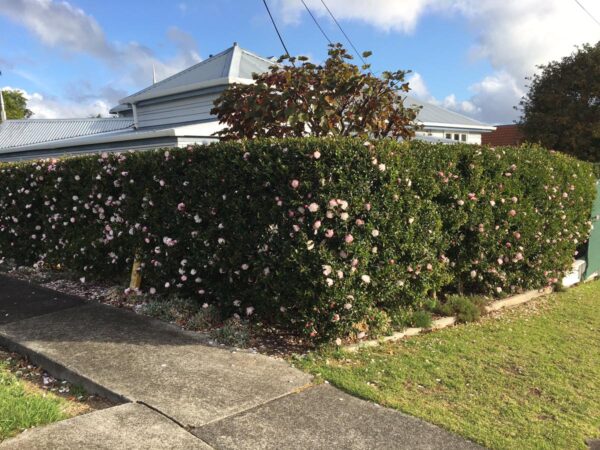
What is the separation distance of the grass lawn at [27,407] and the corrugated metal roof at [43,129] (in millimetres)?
20448

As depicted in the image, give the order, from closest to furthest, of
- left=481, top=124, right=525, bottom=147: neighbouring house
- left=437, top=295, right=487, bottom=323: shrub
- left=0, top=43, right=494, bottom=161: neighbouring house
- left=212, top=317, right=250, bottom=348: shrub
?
left=212, top=317, right=250, bottom=348: shrub, left=437, top=295, right=487, bottom=323: shrub, left=0, top=43, right=494, bottom=161: neighbouring house, left=481, top=124, right=525, bottom=147: neighbouring house

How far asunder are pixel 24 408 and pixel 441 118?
20.9 m

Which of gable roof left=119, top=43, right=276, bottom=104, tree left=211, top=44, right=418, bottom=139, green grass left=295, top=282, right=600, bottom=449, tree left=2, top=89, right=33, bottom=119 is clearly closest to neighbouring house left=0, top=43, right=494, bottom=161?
gable roof left=119, top=43, right=276, bottom=104

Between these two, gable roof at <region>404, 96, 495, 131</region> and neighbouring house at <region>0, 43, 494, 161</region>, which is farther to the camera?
gable roof at <region>404, 96, 495, 131</region>

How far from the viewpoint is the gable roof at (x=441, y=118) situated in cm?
2080

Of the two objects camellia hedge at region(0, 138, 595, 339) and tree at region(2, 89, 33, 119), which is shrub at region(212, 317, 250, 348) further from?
tree at region(2, 89, 33, 119)

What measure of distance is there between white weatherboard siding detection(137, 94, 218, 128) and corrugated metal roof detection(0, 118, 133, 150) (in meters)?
7.46

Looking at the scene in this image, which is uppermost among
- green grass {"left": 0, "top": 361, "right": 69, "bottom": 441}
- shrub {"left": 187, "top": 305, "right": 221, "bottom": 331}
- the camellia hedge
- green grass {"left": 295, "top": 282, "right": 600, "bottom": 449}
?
the camellia hedge

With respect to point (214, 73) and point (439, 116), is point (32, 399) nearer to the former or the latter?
point (214, 73)

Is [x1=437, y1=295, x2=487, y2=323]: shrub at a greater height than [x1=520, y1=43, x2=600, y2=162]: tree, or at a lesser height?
Answer: lesser

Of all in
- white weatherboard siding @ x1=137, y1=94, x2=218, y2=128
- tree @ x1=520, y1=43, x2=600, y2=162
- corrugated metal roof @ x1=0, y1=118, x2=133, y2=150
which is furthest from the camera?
corrugated metal roof @ x1=0, y1=118, x2=133, y2=150

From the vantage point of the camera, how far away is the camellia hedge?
463cm

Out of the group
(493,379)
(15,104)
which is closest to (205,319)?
(493,379)

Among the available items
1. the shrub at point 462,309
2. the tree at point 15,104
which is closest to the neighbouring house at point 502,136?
the shrub at point 462,309
